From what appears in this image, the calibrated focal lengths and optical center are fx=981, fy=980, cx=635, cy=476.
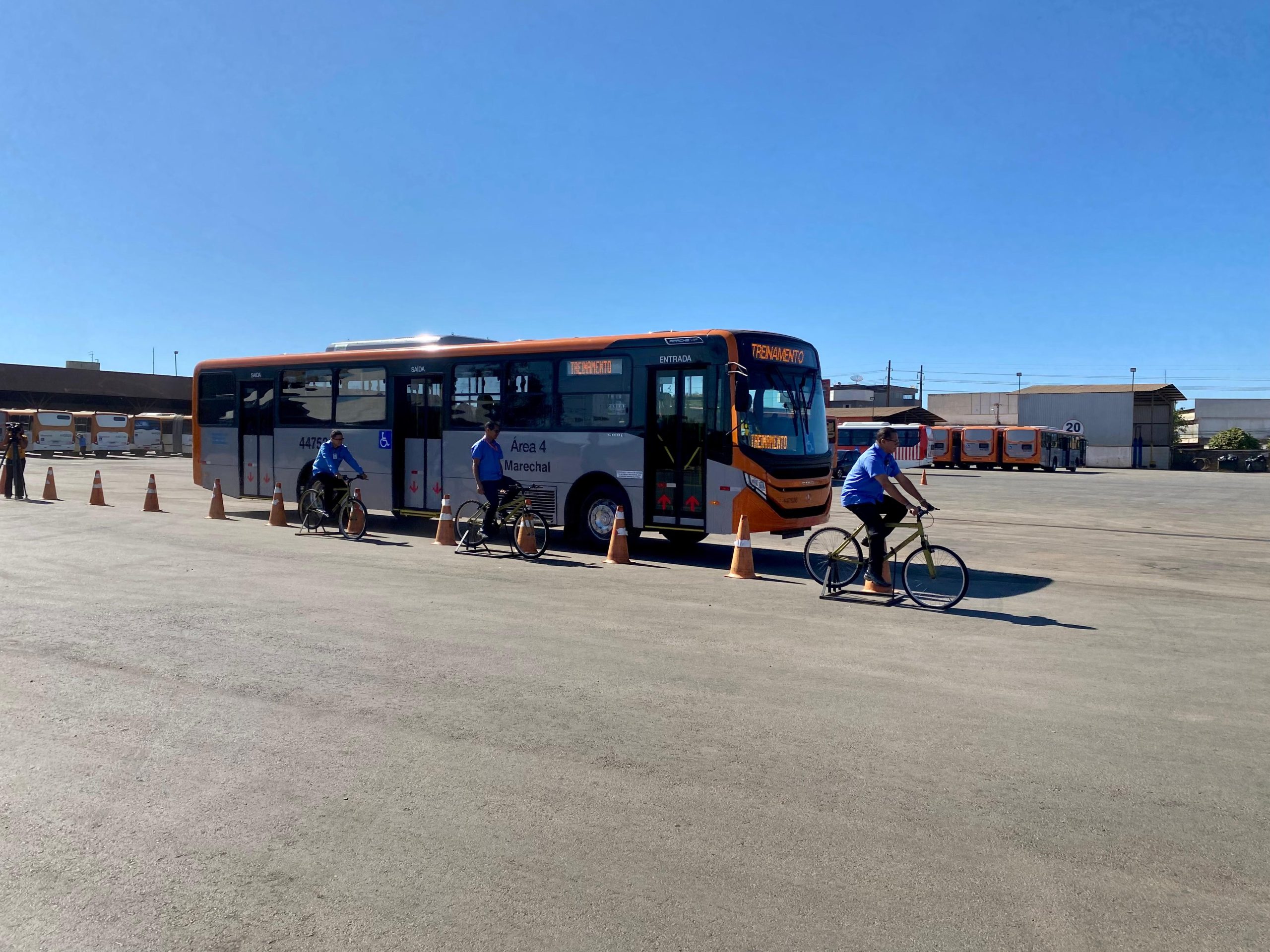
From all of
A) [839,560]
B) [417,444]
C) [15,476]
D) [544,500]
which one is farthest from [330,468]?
[15,476]

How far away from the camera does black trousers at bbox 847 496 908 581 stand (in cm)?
1043

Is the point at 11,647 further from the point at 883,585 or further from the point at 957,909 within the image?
the point at 883,585

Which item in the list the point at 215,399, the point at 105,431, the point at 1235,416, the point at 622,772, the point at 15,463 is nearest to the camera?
the point at 622,772

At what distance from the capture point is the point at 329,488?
16094 millimetres

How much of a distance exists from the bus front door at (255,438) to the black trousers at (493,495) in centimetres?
717

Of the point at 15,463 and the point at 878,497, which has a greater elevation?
the point at 15,463

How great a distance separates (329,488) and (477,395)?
2.86 m

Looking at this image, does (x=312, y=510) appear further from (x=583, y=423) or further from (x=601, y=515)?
(x=601, y=515)

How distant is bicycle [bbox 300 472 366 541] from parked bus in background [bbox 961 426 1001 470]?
50.9 meters

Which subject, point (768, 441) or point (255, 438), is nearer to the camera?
point (768, 441)

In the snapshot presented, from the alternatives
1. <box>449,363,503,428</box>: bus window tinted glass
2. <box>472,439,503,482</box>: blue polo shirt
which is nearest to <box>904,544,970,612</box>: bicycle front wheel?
<box>472,439,503,482</box>: blue polo shirt

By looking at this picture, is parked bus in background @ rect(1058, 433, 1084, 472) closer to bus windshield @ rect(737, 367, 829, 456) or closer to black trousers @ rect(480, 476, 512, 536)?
bus windshield @ rect(737, 367, 829, 456)

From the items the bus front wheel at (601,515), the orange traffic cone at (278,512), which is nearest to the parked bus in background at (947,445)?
A: the bus front wheel at (601,515)

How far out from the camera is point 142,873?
3766mm
